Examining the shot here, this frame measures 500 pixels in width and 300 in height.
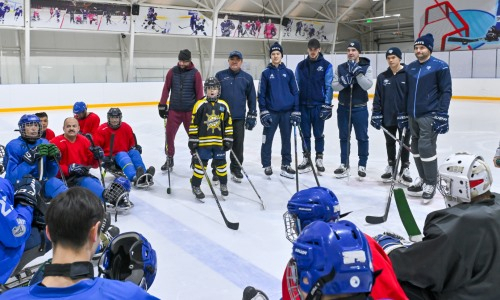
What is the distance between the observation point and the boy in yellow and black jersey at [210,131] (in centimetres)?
455

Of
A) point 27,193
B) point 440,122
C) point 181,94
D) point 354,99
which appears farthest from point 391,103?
point 27,193

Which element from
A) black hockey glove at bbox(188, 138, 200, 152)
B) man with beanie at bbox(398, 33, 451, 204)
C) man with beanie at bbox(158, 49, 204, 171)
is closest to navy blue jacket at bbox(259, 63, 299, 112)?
man with beanie at bbox(158, 49, 204, 171)

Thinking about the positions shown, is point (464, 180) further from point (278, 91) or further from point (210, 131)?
point (278, 91)

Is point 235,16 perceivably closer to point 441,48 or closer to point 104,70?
point 104,70

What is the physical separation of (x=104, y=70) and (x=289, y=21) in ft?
26.8

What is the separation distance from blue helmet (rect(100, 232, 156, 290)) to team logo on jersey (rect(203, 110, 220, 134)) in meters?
3.00

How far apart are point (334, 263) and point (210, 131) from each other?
358cm

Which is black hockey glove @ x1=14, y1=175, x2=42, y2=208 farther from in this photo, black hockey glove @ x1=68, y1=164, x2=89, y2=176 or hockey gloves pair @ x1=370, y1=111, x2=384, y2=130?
hockey gloves pair @ x1=370, y1=111, x2=384, y2=130

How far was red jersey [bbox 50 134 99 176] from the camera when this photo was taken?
402 centimetres

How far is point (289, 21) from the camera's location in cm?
1945

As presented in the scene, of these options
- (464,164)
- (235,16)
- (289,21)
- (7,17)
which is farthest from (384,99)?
(289,21)

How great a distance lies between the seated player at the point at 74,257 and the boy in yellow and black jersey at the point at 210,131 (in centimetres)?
323

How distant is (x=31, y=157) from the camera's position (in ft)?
10.9

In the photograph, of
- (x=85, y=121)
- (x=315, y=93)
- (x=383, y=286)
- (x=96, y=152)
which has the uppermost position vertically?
Result: (x=315, y=93)
